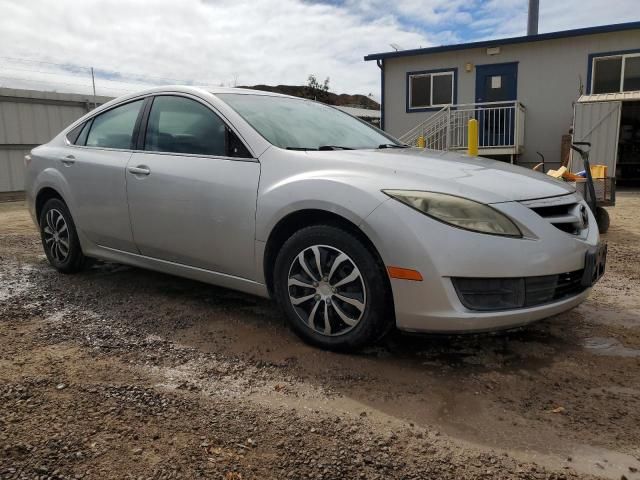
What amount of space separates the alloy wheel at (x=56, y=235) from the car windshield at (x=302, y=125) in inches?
77.9

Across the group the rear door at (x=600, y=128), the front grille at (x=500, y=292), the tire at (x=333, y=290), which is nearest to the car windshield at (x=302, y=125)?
the tire at (x=333, y=290)

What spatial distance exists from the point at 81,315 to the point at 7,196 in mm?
11068

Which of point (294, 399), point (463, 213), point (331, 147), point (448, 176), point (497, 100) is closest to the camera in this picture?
point (294, 399)

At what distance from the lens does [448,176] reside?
2.83 m

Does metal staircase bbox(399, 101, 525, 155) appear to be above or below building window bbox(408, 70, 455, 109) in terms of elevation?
below

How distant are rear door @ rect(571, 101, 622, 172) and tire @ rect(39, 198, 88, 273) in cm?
1140

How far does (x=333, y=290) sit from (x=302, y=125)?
1.31m

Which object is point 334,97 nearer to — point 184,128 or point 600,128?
point 600,128

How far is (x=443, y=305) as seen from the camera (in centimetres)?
256

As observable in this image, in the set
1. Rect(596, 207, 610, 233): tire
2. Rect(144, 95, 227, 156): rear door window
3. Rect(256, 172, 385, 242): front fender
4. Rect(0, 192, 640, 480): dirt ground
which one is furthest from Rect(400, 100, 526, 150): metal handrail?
Rect(256, 172, 385, 242): front fender

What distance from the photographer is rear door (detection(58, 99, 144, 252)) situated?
156 inches

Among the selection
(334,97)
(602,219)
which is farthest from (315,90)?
(602,219)

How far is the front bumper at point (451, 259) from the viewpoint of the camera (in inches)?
99.1

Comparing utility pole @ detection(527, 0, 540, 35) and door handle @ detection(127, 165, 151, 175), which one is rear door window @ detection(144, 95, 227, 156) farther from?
utility pole @ detection(527, 0, 540, 35)
